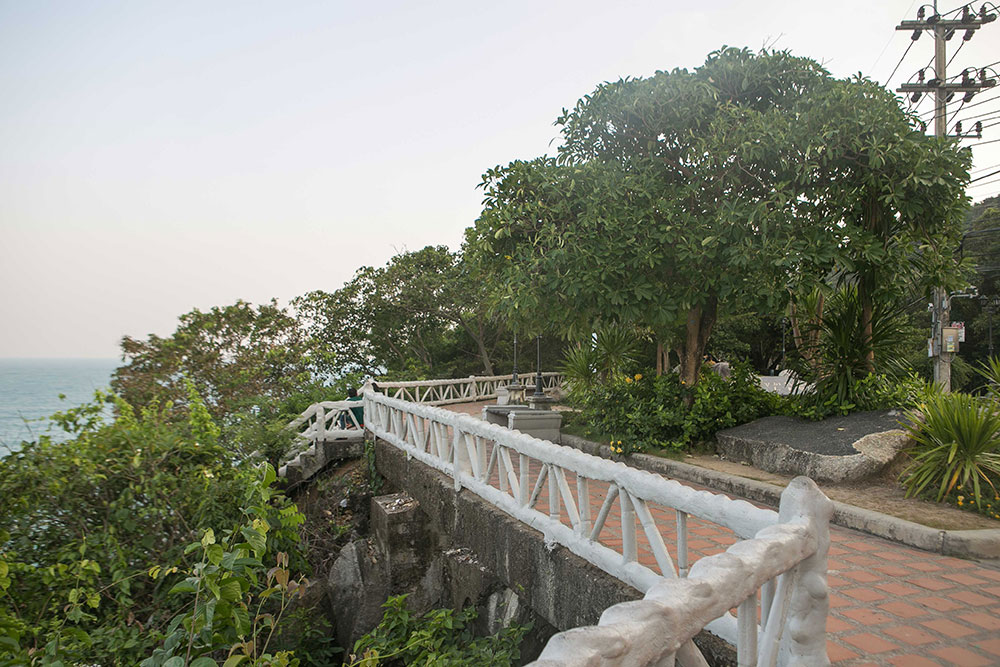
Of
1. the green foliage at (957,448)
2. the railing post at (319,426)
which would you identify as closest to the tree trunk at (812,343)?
the green foliage at (957,448)

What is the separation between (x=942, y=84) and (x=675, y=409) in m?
12.5

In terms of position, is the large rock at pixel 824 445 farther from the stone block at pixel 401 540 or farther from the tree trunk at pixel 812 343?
the stone block at pixel 401 540

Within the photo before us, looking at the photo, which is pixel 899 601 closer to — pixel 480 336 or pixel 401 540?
pixel 401 540

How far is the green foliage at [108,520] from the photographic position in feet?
16.0

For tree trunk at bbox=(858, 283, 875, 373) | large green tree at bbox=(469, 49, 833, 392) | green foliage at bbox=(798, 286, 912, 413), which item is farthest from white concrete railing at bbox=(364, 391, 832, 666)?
tree trunk at bbox=(858, 283, 875, 373)

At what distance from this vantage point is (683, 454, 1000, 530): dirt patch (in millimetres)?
5019

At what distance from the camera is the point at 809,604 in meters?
2.32

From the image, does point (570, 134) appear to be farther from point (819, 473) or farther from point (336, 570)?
point (336, 570)

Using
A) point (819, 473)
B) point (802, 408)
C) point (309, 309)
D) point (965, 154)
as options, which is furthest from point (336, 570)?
point (309, 309)

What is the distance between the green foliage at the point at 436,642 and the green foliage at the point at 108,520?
1304 mm

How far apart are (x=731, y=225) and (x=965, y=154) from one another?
2859 millimetres

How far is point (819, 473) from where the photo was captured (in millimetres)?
6520

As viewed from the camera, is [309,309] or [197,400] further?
[309,309]

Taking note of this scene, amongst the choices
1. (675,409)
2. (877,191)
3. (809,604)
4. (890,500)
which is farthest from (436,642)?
(877,191)
